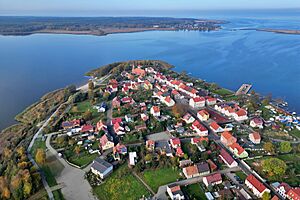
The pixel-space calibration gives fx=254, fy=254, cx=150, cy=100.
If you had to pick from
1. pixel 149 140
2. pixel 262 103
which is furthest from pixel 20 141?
pixel 262 103

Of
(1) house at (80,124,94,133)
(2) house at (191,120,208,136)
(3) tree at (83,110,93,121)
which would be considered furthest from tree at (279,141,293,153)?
(3) tree at (83,110,93,121)

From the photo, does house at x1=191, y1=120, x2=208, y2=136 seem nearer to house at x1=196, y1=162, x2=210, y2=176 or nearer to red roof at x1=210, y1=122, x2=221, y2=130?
red roof at x1=210, y1=122, x2=221, y2=130

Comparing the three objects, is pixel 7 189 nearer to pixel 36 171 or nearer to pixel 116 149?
pixel 36 171

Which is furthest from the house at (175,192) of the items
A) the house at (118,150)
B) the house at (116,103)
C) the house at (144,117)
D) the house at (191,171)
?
the house at (116,103)

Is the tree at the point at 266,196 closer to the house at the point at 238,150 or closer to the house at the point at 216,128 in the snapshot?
the house at the point at 238,150

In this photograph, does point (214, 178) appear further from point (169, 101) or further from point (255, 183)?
point (169, 101)

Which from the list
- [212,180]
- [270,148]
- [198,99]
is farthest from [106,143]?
[270,148]
